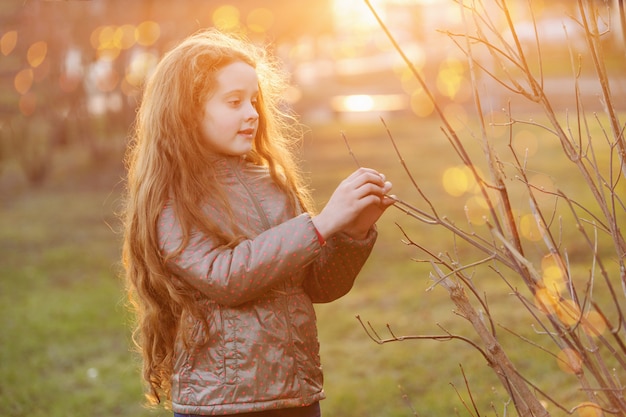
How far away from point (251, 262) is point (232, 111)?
1.35 ft

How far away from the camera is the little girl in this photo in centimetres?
199

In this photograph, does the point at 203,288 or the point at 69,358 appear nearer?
the point at 203,288

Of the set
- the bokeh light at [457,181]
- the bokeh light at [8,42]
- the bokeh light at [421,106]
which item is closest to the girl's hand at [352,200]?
the bokeh light at [457,181]

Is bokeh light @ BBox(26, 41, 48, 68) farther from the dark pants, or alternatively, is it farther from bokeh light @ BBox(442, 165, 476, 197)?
the dark pants

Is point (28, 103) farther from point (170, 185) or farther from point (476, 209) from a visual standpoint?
point (170, 185)

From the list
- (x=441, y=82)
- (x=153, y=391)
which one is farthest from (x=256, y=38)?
(x=153, y=391)

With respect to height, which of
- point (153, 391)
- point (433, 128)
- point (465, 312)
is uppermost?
point (465, 312)

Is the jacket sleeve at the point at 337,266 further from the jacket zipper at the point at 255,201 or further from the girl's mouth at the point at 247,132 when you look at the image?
the girl's mouth at the point at 247,132

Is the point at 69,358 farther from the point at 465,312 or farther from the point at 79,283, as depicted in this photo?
the point at 465,312

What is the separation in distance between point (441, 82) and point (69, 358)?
15913 mm

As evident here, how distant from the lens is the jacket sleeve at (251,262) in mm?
1975

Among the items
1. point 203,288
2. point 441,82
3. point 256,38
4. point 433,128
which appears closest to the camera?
point 203,288

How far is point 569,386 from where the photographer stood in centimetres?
411

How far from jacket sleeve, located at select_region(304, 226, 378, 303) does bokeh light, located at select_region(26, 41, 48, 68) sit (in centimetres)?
1077
